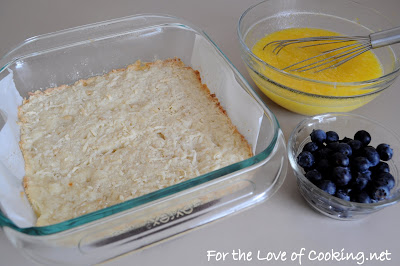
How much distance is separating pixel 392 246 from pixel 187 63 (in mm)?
930

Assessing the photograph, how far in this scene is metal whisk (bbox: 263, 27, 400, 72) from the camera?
1213mm

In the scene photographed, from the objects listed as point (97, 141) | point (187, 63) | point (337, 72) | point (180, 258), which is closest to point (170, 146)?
point (97, 141)

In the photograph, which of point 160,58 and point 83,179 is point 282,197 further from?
point 160,58

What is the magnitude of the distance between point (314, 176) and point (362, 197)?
0.42 feet

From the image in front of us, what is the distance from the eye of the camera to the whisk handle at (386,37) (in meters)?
1.20

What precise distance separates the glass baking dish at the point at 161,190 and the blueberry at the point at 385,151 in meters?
0.27

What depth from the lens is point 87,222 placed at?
0.85 meters

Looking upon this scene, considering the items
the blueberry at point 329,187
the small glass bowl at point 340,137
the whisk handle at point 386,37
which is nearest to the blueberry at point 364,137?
the small glass bowl at point 340,137

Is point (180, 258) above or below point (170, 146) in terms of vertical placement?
below

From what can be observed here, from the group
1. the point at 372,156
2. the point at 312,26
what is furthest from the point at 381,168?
the point at 312,26

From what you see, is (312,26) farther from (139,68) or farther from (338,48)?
(139,68)

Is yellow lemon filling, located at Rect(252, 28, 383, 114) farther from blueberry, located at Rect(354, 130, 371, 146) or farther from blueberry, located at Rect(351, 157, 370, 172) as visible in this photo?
blueberry, located at Rect(351, 157, 370, 172)

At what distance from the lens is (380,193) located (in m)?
0.97

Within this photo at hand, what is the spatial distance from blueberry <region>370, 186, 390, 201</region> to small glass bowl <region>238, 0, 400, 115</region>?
32cm
